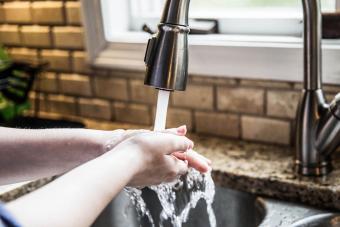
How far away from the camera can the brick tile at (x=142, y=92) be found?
1256 millimetres

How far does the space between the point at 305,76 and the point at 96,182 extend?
0.48 metres

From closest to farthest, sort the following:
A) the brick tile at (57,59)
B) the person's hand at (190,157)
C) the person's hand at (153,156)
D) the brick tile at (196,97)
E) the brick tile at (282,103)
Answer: the person's hand at (153,156) < the person's hand at (190,157) < the brick tile at (282,103) < the brick tile at (196,97) < the brick tile at (57,59)

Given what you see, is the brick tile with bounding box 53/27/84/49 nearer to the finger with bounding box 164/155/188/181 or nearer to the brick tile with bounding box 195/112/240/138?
the brick tile with bounding box 195/112/240/138

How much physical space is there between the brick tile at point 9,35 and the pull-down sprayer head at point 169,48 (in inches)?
35.5

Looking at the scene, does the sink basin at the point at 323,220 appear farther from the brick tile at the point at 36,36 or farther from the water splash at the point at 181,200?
the brick tile at the point at 36,36

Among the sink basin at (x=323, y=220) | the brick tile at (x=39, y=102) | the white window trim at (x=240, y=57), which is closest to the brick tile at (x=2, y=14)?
the brick tile at (x=39, y=102)

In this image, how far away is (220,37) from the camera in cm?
113

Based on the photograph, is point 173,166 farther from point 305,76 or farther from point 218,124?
point 218,124

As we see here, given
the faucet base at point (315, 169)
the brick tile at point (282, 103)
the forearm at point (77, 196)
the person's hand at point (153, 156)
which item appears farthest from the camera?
the brick tile at point (282, 103)

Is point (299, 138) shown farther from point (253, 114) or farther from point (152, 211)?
point (152, 211)

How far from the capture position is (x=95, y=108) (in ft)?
4.53

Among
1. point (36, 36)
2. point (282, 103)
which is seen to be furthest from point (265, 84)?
point (36, 36)

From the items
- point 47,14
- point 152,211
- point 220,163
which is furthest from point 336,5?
point 47,14

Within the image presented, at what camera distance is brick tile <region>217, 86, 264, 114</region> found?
1.09m
